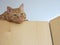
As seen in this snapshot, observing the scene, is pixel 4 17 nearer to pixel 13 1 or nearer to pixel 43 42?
pixel 43 42

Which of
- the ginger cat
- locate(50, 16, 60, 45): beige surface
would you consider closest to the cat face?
the ginger cat

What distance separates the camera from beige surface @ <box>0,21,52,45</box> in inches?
35.9

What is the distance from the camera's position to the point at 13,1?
1.61 meters

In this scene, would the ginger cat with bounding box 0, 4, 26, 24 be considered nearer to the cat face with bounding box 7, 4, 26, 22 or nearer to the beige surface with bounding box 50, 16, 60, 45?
the cat face with bounding box 7, 4, 26, 22

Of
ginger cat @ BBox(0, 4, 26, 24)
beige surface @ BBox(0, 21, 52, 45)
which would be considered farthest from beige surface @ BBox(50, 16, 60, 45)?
ginger cat @ BBox(0, 4, 26, 24)

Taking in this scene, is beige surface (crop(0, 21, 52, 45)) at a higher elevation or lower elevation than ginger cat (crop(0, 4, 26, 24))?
lower

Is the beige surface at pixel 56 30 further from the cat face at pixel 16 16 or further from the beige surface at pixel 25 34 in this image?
the cat face at pixel 16 16

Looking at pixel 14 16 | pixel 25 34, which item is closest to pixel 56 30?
pixel 25 34

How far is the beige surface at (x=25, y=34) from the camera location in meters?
0.91

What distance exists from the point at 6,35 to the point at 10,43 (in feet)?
0.22

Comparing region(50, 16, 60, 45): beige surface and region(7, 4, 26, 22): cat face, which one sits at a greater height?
region(7, 4, 26, 22): cat face

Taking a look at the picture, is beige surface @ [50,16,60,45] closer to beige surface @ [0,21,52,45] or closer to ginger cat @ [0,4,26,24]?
beige surface @ [0,21,52,45]

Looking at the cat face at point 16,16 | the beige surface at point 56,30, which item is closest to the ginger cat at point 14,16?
the cat face at point 16,16

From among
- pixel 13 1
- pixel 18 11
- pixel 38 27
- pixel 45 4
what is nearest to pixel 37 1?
pixel 45 4
